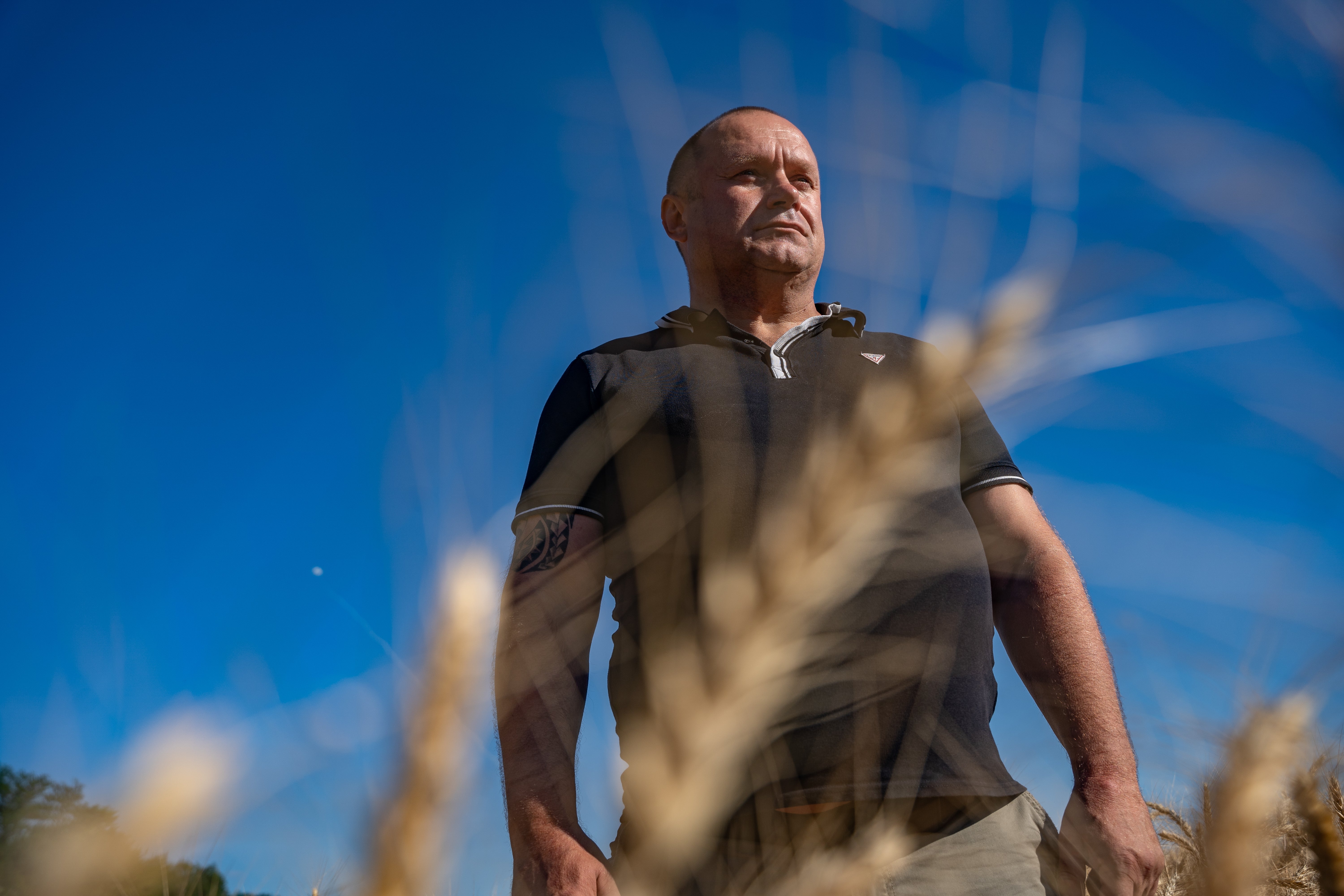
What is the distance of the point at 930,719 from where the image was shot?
1588mm

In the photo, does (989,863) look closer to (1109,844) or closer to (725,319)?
(1109,844)

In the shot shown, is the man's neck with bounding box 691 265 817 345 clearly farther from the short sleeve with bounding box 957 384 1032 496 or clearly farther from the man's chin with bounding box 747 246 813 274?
the short sleeve with bounding box 957 384 1032 496

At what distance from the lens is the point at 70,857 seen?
53 centimetres

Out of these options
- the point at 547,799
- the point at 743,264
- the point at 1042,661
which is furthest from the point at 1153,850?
the point at 743,264

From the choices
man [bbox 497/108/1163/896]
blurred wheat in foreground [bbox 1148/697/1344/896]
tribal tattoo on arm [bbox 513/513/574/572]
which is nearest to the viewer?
blurred wheat in foreground [bbox 1148/697/1344/896]

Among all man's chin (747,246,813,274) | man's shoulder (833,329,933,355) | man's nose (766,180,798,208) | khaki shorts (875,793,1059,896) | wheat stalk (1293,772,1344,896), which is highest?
man's nose (766,180,798,208)

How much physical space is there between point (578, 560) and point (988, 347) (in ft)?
3.60

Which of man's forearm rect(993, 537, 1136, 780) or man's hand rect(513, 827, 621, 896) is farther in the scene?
man's forearm rect(993, 537, 1136, 780)

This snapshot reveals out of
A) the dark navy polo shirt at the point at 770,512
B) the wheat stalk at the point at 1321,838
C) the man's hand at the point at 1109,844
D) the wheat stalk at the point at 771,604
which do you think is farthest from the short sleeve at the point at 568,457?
the wheat stalk at the point at 1321,838

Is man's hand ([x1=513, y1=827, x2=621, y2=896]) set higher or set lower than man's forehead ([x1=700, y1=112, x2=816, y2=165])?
lower

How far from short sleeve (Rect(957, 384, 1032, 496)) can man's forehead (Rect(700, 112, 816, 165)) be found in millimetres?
971

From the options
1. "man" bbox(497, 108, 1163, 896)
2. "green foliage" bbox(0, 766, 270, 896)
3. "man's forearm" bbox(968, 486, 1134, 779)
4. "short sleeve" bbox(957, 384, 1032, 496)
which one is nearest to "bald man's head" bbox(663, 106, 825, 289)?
"man" bbox(497, 108, 1163, 896)

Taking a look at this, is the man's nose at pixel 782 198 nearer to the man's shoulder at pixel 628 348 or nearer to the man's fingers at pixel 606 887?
the man's shoulder at pixel 628 348

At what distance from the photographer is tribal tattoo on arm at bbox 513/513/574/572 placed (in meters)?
1.68
